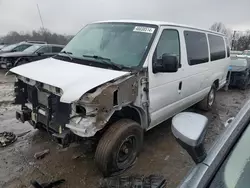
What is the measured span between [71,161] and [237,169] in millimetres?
2875

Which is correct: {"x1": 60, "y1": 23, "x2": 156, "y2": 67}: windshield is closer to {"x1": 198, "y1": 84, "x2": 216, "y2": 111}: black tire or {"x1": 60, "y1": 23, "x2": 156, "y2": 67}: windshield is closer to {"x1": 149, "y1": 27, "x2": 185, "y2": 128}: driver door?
{"x1": 149, "y1": 27, "x2": 185, "y2": 128}: driver door

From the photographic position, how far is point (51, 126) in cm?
315

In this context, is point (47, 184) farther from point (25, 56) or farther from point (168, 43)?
point (25, 56)

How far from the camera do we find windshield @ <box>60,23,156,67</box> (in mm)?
3504

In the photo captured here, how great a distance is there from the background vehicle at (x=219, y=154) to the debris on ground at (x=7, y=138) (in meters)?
3.70

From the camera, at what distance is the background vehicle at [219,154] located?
1201 mm

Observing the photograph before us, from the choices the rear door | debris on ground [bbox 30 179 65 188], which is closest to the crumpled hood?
debris on ground [bbox 30 179 65 188]

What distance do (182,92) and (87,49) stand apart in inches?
76.3

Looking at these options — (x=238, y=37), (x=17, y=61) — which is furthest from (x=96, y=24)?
(x=238, y=37)

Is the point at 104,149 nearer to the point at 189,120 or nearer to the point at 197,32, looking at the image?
the point at 189,120

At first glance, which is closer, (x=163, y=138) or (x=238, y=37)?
(x=163, y=138)

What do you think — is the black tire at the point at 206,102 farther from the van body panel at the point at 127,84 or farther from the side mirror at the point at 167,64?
the side mirror at the point at 167,64

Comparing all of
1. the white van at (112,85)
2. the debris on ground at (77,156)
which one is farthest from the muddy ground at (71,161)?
the white van at (112,85)

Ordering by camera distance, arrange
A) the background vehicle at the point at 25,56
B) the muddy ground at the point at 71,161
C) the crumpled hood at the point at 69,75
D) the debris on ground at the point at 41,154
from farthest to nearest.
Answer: the background vehicle at the point at 25,56
the debris on ground at the point at 41,154
the muddy ground at the point at 71,161
the crumpled hood at the point at 69,75
